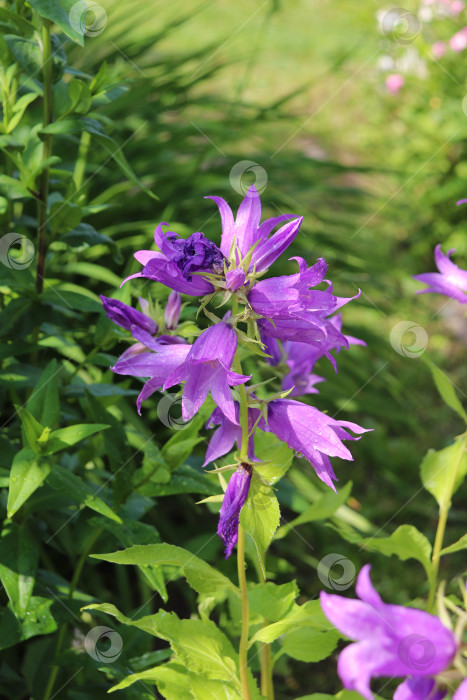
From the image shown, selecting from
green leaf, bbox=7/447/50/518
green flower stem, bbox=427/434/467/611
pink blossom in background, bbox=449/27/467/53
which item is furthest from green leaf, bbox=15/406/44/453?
pink blossom in background, bbox=449/27/467/53

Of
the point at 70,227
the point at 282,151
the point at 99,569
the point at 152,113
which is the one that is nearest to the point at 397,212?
the point at 282,151

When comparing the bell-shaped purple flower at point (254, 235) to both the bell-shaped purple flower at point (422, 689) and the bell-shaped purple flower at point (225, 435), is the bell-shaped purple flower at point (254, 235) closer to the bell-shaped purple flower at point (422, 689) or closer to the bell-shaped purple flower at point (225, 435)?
the bell-shaped purple flower at point (225, 435)

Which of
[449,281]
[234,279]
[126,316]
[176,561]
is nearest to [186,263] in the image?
[234,279]

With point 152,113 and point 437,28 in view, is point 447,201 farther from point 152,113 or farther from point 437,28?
point 152,113

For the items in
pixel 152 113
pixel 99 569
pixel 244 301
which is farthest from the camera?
pixel 152 113

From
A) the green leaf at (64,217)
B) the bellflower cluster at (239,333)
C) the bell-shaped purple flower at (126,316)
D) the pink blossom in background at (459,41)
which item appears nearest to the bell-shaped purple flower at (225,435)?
the bellflower cluster at (239,333)

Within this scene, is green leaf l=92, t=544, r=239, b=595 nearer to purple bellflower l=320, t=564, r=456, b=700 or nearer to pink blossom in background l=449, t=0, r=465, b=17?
purple bellflower l=320, t=564, r=456, b=700
